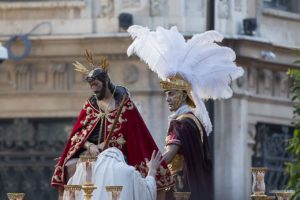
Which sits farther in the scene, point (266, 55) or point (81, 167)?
point (266, 55)

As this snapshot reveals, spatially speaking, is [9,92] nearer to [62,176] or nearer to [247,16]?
[247,16]

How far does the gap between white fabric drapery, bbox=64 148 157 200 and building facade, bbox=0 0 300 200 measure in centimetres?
1911

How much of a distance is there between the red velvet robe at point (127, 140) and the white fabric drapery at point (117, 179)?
307mm

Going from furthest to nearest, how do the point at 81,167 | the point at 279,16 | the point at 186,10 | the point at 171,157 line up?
the point at 279,16 < the point at 186,10 < the point at 171,157 < the point at 81,167

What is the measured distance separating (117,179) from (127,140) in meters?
0.66

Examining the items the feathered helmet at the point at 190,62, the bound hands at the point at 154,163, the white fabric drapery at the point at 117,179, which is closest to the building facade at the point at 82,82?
the feathered helmet at the point at 190,62

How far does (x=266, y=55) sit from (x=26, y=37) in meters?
4.48

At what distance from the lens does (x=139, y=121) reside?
1789cm

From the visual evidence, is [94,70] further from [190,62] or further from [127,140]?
[190,62]

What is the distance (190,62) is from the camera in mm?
18844

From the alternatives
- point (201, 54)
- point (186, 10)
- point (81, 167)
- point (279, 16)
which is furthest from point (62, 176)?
point (279, 16)

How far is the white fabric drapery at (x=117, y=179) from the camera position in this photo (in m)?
17.1

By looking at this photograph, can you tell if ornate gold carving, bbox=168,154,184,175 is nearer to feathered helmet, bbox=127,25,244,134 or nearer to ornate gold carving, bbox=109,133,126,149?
feathered helmet, bbox=127,25,244,134

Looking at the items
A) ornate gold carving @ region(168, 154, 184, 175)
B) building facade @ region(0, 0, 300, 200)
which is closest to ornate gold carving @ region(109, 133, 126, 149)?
ornate gold carving @ region(168, 154, 184, 175)
